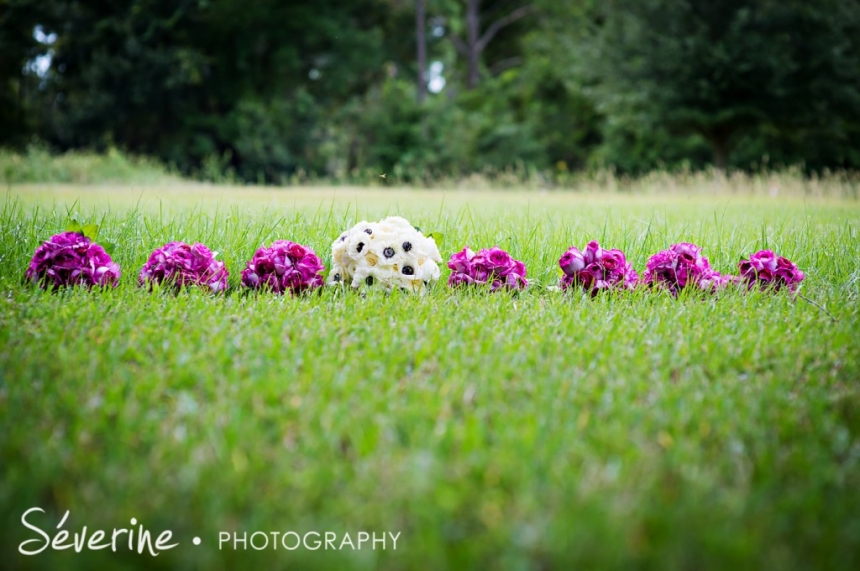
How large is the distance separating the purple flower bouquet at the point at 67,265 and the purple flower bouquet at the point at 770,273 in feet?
10.5

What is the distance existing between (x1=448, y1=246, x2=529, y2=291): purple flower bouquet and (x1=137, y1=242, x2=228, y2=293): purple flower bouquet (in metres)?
1.14

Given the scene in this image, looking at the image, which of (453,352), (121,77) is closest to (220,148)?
(121,77)

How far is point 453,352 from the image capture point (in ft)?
6.89

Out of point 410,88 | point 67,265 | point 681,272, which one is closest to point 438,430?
point 681,272

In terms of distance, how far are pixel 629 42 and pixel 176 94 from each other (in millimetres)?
13780

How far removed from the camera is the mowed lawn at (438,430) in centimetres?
113

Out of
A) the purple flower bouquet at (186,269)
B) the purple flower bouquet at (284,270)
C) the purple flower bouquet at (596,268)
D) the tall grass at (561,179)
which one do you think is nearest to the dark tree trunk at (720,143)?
the tall grass at (561,179)

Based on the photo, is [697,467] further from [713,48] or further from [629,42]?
[629,42]

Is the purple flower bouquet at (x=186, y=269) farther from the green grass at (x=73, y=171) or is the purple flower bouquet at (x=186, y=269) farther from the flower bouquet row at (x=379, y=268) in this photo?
the green grass at (x=73, y=171)

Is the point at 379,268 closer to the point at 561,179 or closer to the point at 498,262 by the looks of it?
the point at 498,262

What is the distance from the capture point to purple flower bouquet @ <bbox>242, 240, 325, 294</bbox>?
3105 millimetres

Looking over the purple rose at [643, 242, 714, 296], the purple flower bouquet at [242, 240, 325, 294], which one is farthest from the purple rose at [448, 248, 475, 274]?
the purple rose at [643, 242, 714, 296]

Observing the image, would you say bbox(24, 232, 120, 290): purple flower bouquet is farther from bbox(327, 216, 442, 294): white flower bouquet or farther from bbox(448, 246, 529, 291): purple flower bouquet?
bbox(448, 246, 529, 291): purple flower bouquet

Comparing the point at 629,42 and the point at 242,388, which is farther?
the point at 629,42
